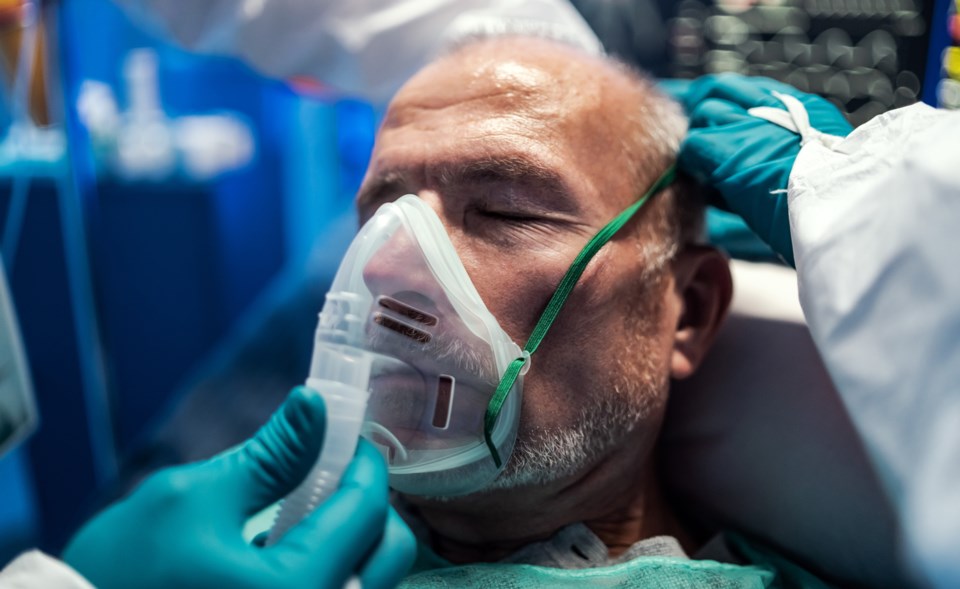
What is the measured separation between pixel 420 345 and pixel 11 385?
0.97 m

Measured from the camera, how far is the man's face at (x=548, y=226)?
1.11 metres

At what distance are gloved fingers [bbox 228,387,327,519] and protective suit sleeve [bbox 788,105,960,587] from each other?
577 mm

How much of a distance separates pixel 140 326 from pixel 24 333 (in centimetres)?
105

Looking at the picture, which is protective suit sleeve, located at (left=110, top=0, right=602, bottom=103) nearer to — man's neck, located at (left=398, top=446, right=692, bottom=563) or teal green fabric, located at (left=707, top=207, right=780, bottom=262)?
teal green fabric, located at (left=707, top=207, right=780, bottom=262)

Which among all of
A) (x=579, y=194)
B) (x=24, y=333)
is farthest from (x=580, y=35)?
(x=24, y=333)

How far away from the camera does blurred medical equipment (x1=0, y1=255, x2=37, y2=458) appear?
1.45m

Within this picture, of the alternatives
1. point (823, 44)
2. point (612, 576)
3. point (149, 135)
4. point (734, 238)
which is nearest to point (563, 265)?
point (612, 576)

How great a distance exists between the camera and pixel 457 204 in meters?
1.14

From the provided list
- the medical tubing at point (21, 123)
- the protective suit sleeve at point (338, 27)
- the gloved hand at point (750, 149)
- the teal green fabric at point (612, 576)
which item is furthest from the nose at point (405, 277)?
the medical tubing at point (21, 123)

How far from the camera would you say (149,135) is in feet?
12.2

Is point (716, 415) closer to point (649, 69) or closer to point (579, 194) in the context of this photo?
point (579, 194)

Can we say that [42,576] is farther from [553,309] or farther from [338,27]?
[338,27]

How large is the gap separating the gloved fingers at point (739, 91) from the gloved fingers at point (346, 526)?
3.01 ft

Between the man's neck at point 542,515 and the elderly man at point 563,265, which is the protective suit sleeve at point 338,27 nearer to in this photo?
the elderly man at point 563,265
